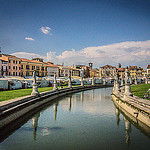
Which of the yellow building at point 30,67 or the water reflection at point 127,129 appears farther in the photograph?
the yellow building at point 30,67

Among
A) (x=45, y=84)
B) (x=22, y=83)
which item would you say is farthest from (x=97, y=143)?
(x=45, y=84)

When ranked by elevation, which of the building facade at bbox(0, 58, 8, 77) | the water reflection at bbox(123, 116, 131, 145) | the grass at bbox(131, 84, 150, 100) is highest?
the building facade at bbox(0, 58, 8, 77)

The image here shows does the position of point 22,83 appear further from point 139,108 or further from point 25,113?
point 139,108

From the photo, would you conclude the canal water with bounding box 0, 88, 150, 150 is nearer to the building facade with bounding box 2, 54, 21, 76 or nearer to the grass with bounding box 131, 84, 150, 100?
the grass with bounding box 131, 84, 150, 100

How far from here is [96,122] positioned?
12672 mm

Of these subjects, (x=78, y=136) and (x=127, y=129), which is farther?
(x=127, y=129)

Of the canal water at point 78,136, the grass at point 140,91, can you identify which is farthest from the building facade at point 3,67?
the canal water at point 78,136

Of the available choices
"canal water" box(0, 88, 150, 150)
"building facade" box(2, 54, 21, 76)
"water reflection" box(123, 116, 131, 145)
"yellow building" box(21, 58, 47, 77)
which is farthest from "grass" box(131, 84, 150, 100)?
"yellow building" box(21, 58, 47, 77)

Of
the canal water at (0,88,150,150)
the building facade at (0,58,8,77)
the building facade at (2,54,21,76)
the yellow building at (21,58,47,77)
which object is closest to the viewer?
the canal water at (0,88,150,150)

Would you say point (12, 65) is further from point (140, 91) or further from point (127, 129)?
point (127, 129)

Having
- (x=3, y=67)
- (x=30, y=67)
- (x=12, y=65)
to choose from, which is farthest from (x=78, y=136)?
(x=30, y=67)

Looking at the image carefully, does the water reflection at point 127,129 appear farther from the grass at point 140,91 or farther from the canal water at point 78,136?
the grass at point 140,91

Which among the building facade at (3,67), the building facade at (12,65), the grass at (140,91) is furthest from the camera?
the building facade at (12,65)

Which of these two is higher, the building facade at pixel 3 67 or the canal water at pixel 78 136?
the building facade at pixel 3 67
